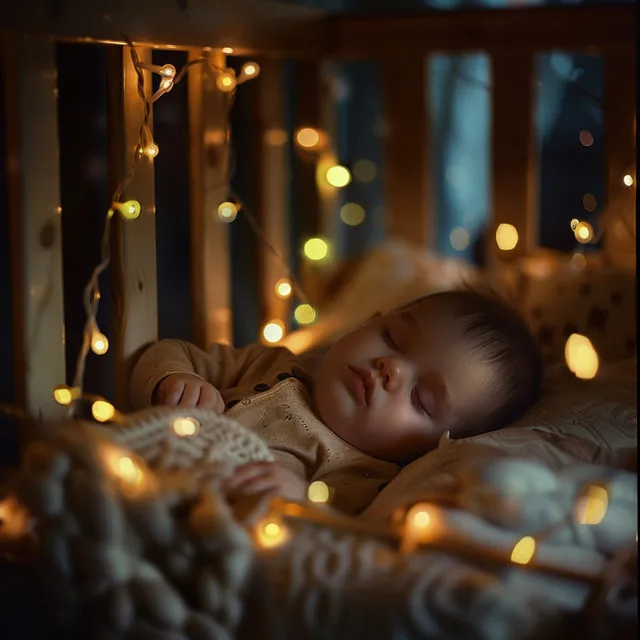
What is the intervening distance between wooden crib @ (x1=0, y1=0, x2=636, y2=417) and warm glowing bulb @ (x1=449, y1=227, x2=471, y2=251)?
0.46 m

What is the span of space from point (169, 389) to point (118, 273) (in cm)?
17

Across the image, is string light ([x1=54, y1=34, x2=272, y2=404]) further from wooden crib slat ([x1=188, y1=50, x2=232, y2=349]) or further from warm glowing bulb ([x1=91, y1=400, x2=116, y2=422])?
wooden crib slat ([x1=188, y1=50, x2=232, y2=349])

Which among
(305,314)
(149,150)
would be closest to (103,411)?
(149,150)

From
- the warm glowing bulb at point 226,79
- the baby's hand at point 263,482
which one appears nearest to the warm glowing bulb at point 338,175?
the warm glowing bulb at point 226,79

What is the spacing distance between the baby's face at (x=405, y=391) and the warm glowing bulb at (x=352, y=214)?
1267mm

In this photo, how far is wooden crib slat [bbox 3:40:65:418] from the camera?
112 cm

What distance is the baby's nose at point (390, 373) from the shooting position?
1.26 meters

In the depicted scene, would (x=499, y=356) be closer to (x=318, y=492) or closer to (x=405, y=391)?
(x=405, y=391)

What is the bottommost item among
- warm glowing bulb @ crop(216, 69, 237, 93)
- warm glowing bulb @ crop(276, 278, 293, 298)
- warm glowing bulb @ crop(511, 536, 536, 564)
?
warm glowing bulb @ crop(511, 536, 536, 564)

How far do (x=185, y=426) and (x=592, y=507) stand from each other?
0.40m

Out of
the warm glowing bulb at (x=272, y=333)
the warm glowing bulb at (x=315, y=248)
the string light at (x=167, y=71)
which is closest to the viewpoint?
the string light at (x=167, y=71)

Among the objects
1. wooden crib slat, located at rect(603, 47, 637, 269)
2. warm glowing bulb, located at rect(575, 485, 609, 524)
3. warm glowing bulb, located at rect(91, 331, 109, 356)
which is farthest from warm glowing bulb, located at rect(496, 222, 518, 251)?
warm glowing bulb, located at rect(575, 485, 609, 524)

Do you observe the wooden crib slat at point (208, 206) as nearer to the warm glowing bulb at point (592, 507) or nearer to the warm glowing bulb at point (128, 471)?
the warm glowing bulb at point (128, 471)

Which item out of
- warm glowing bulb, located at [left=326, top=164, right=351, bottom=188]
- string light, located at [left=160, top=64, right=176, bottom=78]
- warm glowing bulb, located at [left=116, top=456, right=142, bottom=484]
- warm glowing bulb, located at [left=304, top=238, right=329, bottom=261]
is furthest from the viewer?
warm glowing bulb, located at [left=304, top=238, right=329, bottom=261]
